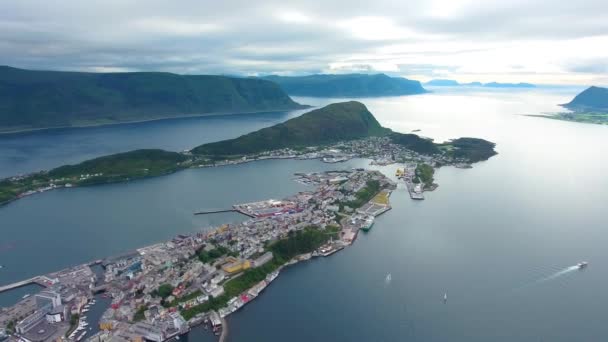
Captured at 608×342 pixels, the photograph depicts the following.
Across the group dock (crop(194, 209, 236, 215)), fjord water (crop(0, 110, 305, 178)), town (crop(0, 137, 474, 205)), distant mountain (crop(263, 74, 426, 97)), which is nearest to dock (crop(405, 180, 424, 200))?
town (crop(0, 137, 474, 205))

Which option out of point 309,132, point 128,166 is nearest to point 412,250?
point 128,166

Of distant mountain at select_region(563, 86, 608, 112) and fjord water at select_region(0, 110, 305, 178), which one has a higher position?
distant mountain at select_region(563, 86, 608, 112)

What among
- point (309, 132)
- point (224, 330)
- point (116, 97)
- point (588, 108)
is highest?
point (116, 97)

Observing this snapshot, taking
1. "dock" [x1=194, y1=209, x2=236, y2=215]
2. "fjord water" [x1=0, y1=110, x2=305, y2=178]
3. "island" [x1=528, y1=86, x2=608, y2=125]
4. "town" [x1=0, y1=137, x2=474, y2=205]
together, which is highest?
"island" [x1=528, y1=86, x2=608, y2=125]

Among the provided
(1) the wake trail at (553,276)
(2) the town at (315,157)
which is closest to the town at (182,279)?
(1) the wake trail at (553,276)

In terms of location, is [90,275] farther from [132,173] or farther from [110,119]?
[110,119]

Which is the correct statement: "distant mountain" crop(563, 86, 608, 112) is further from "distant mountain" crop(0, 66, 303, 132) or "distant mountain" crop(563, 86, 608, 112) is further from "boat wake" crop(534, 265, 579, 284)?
"boat wake" crop(534, 265, 579, 284)

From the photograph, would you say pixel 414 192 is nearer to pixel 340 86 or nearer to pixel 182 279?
pixel 182 279
